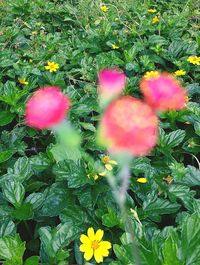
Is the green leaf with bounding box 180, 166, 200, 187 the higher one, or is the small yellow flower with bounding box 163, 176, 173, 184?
the green leaf with bounding box 180, 166, 200, 187

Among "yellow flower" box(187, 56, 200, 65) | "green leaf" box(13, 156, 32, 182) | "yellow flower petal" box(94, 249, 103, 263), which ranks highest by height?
"yellow flower petal" box(94, 249, 103, 263)

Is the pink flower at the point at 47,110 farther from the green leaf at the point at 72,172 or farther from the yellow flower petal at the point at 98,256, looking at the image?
the green leaf at the point at 72,172

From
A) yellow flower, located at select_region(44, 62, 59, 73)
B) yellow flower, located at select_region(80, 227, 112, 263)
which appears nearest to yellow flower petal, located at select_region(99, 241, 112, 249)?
yellow flower, located at select_region(80, 227, 112, 263)

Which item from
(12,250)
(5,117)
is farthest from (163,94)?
(5,117)

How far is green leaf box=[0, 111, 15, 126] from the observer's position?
6.94 feet

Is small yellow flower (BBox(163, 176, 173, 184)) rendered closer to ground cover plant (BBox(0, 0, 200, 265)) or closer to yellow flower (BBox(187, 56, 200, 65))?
ground cover plant (BBox(0, 0, 200, 265))

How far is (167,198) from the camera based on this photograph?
5.45 ft

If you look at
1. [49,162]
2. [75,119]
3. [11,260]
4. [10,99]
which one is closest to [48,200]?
[49,162]

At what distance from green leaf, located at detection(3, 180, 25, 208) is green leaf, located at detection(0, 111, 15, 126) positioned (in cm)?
62

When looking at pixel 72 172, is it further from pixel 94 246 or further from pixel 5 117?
pixel 5 117

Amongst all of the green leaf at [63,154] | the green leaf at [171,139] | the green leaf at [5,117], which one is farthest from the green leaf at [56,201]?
the green leaf at [5,117]

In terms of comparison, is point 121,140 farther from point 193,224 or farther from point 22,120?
point 22,120

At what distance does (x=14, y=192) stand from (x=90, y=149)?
0.46m

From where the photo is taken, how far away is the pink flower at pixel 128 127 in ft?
1.23
